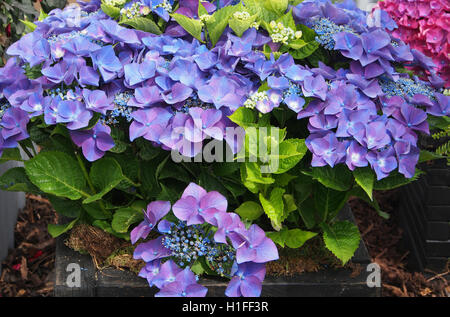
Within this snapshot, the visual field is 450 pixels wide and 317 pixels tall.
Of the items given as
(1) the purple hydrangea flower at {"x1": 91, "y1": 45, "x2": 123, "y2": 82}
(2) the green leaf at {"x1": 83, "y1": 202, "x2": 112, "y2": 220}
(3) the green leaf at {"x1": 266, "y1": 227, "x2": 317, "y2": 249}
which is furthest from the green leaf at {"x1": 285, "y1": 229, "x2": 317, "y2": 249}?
(1) the purple hydrangea flower at {"x1": 91, "y1": 45, "x2": 123, "y2": 82}

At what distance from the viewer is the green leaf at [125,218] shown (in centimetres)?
152

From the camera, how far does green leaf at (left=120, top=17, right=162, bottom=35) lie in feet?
4.87

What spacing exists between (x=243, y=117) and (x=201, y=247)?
0.33 metres

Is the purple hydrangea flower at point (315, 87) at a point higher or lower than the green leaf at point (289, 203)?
higher

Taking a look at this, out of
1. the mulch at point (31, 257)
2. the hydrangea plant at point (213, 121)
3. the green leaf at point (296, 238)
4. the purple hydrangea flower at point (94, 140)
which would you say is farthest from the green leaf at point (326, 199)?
the mulch at point (31, 257)

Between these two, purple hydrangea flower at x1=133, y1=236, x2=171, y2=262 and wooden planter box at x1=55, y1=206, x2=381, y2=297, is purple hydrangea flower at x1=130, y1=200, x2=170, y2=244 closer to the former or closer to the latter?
purple hydrangea flower at x1=133, y1=236, x2=171, y2=262

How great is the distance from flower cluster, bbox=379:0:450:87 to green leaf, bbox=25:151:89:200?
1.26 meters

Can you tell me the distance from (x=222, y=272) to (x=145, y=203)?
34 centimetres

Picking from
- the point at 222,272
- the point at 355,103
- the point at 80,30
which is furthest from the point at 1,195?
the point at 355,103

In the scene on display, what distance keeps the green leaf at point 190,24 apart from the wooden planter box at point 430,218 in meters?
0.98

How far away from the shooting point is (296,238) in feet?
4.81

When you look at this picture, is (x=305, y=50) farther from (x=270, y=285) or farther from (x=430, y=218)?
(x=430, y=218)
